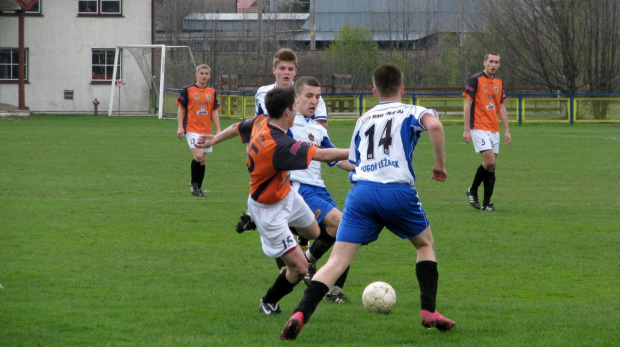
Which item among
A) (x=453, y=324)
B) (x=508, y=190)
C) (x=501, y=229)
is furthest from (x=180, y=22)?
(x=453, y=324)

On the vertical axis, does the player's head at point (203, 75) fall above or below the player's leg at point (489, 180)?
above

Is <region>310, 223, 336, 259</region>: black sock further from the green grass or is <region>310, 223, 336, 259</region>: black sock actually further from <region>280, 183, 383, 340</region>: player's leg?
<region>280, 183, 383, 340</region>: player's leg

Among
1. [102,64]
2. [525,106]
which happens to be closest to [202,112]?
[525,106]

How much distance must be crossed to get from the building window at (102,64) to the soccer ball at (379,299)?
3470cm

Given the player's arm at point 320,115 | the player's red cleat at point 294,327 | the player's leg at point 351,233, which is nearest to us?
the player's red cleat at point 294,327

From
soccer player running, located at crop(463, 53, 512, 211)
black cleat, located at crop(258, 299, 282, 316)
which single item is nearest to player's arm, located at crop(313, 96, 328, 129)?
black cleat, located at crop(258, 299, 282, 316)

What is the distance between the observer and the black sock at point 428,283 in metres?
5.45

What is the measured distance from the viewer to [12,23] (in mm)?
37812

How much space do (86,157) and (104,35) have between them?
2158 cm

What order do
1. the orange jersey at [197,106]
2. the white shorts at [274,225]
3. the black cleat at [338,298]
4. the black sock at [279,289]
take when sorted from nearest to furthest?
the white shorts at [274,225], the black sock at [279,289], the black cleat at [338,298], the orange jersey at [197,106]

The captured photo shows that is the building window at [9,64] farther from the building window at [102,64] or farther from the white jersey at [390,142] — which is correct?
the white jersey at [390,142]

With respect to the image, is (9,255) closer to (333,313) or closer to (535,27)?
(333,313)

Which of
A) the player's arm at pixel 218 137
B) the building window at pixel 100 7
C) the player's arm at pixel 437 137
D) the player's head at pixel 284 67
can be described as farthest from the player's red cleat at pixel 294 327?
the building window at pixel 100 7

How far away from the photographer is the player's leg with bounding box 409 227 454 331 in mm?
5406
